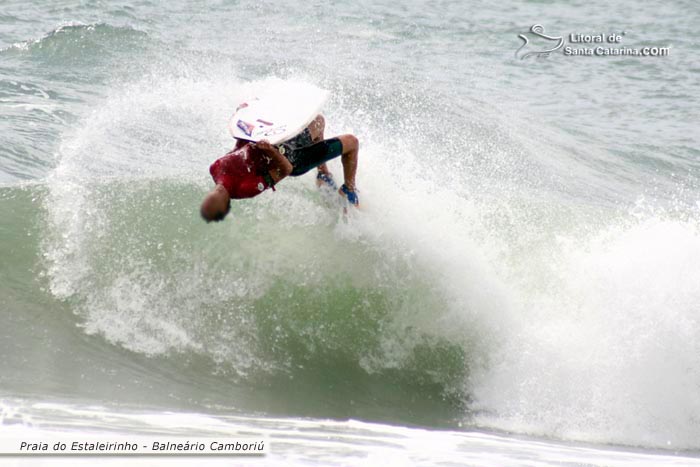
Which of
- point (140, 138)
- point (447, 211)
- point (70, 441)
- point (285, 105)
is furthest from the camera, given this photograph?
point (140, 138)

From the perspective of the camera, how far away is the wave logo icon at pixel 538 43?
20234 mm

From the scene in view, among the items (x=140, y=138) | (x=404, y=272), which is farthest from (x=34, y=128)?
(x=404, y=272)

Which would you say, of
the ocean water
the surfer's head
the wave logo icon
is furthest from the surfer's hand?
the wave logo icon

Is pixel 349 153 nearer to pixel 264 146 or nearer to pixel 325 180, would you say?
pixel 325 180

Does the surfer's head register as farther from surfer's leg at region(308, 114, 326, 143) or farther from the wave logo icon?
the wave logo icon

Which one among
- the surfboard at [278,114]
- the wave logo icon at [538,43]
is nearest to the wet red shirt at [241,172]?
the surfboard at [278,114]

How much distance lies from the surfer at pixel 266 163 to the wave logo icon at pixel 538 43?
14.8 metres

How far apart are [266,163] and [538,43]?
17386 millimetres

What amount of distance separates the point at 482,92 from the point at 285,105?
11523 millimetres

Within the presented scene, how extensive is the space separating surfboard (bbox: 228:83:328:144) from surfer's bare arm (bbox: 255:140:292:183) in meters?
0.09

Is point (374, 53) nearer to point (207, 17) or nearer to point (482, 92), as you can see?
point (482, 92)

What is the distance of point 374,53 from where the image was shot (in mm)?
19625

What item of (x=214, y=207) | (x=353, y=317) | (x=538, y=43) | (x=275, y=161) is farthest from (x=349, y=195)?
(x=538, y=43)

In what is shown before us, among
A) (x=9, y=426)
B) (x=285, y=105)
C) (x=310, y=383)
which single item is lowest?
(x=310, y=383)
